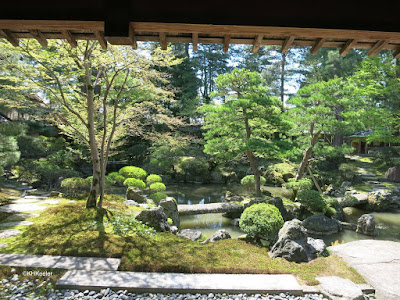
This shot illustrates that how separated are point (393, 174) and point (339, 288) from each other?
13291 mm

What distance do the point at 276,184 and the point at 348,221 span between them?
19.3 feet

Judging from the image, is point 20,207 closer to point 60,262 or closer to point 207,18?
point 60,262

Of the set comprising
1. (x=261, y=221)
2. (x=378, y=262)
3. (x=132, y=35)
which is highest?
(x=132, y=35)

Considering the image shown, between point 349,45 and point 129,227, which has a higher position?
point 349,45

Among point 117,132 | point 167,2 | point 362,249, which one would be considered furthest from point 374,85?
point 167,2

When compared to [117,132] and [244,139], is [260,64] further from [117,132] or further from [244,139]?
[117,132]

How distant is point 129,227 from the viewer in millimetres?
5543

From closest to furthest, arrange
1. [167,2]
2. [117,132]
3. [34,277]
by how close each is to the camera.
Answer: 1. [167,2]
2. [34,277]
3. [117,132]

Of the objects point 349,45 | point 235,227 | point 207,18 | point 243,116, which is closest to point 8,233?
point 207,18

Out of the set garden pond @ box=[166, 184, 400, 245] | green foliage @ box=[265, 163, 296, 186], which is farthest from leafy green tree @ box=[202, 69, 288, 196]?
green foliage @ box=[265, 163, 296, 186]

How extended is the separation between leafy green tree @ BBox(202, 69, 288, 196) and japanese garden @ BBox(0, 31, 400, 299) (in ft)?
0.17

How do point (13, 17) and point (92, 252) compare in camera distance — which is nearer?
point (13, 17)

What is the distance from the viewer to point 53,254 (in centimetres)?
424

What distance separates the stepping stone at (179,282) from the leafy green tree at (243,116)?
5645 mm
